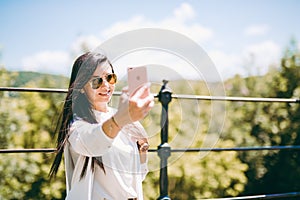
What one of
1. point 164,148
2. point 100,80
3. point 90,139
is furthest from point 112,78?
point 164,148

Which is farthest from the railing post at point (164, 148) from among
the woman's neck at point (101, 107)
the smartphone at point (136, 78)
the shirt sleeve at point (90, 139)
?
the smartphone at point (136, 78)

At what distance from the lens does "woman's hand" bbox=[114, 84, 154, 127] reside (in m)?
0.67

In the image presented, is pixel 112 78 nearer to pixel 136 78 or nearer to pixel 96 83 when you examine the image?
pixel 96 83

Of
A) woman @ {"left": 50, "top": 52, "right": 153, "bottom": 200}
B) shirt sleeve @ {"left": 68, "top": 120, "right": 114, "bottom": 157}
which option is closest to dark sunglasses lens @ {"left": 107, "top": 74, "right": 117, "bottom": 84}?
woman @ {"left": 50, "top": 52, "right": 153, "bottom": 200}

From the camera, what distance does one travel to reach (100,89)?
903 mm

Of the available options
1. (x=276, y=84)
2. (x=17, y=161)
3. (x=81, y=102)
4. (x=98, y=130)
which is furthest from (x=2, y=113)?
(x=276, y=84)

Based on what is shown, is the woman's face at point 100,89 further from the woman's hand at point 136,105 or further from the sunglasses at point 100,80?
the woman's hand at point 136,105

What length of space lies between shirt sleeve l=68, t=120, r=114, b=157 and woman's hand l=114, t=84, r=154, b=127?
6cm

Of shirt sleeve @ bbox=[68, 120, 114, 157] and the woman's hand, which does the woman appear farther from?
the woman's hand

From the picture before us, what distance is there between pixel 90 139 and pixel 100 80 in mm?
175

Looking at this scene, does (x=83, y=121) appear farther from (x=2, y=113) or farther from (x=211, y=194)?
(x=211, y=194)

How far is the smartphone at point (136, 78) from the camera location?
2.24ft

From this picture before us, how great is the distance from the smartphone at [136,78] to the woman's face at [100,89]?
209 millimetres

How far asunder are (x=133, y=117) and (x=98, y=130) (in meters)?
0.09
